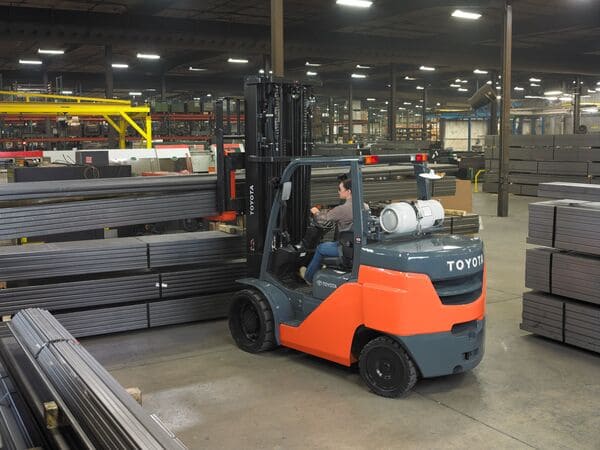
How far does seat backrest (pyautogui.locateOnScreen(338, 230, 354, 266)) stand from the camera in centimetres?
487

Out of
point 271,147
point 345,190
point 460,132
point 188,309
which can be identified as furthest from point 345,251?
point 460,132

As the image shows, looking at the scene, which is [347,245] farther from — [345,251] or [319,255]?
[319,255]

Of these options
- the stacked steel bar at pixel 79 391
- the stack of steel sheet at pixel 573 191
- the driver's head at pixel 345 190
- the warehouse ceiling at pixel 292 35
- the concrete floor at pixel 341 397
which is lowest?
the concrete floor at pixel 341 397

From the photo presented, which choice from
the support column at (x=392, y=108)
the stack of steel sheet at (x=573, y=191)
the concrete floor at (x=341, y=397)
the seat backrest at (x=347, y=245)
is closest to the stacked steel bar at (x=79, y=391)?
the concrete floor at (x=341, y=397)

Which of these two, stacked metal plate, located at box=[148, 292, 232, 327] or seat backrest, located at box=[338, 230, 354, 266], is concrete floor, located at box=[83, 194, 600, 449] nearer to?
stacked metal plate, located at box=[148, 292, 232, 327]

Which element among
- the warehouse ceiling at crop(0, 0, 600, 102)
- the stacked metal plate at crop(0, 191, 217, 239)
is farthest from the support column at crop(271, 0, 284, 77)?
the warehouse ceiling at crop(0, 0, 600, 102)

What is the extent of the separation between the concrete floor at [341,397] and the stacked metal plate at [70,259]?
2.34ft

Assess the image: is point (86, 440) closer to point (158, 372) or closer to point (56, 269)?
point (158, 372)

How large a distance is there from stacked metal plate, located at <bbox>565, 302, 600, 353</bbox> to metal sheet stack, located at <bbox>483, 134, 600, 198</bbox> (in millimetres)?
13017

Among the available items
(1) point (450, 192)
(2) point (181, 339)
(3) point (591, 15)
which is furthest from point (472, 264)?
(3) point (591, 15)

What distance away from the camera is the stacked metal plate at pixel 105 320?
Answer: 228 inches

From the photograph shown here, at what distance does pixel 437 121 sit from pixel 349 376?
3803 cm

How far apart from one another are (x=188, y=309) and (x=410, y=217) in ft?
9.06

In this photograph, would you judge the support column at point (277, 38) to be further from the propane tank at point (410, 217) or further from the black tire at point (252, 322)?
the propane tank at point (410, 217)
